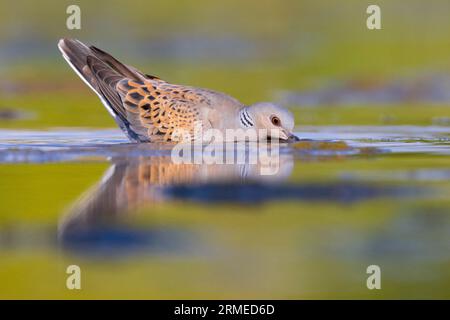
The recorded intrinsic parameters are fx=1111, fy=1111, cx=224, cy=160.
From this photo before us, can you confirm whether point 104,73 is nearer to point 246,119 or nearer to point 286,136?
point 246,119

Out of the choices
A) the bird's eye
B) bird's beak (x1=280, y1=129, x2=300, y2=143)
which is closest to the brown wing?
the bird's eye

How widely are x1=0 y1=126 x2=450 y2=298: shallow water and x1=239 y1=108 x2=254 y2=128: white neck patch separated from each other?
617 mm

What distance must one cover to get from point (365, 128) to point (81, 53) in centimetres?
349

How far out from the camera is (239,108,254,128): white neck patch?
11.1 meters

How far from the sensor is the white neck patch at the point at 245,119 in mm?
11109

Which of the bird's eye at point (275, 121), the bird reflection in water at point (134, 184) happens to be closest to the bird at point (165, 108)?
the bird's eye at point (275, 121)

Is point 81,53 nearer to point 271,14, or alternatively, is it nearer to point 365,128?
point 365,128

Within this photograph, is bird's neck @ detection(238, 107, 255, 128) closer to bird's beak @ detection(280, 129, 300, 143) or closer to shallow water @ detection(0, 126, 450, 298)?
bird's beak @ detection(280, 129, 300, 143)

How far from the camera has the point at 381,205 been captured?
791 cm

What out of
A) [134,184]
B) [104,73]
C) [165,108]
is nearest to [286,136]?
[165,108]

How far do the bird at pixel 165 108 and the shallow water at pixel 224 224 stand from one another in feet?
1.69

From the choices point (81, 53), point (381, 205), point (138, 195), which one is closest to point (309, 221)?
point (381, 205)

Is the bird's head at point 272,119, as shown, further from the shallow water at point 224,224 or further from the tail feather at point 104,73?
the tail feather at point 104,73

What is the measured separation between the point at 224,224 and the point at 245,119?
3952 millimetres
